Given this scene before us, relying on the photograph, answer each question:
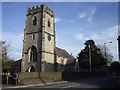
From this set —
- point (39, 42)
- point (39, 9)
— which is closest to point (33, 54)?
point (39, 42)

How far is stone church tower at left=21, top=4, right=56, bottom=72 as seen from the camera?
179 feet

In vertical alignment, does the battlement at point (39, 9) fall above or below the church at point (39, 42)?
above

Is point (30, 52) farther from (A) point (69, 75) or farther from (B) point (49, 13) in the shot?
(A) point (69, 75)

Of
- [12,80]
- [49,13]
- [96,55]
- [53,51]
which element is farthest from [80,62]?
[12,80]

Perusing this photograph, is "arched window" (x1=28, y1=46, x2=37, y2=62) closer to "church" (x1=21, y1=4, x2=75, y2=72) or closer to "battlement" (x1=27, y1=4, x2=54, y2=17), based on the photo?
"church" (x1=21, y1=4, x2=75, y2=72)

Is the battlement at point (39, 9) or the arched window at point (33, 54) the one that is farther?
the battlement at point (39, 9)

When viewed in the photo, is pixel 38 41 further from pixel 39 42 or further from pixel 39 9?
pixel 39 9

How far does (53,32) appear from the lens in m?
61.0

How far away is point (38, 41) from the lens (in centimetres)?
5644

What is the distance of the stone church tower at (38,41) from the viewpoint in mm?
54688

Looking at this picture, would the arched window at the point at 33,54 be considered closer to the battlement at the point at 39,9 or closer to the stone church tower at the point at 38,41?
the stone church tower at the point at 38,41

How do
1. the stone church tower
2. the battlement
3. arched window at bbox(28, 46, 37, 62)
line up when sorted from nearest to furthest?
1. the stone church tower
2. arched window at bbox(28, 46, 37, 62)
3. the battlement

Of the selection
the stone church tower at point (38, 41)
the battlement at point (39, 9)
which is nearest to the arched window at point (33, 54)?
the stone church tower at point (38, 41)

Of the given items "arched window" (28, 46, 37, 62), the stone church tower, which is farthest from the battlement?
"arched window" (28, 46, 37, 62)
